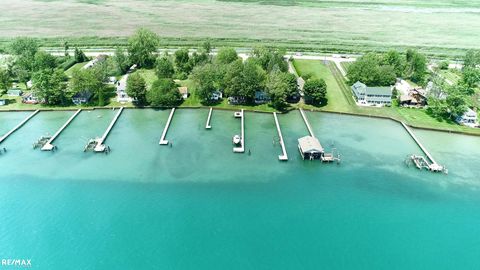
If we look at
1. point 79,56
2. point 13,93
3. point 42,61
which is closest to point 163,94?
point 13,93

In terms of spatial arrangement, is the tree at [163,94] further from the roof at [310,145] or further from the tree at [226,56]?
the roof at [310,145]

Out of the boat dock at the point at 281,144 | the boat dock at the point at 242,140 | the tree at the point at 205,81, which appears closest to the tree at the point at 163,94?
the tree at the point at 205,81

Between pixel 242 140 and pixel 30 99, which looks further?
pixel 30 99

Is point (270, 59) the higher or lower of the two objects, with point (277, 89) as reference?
higher

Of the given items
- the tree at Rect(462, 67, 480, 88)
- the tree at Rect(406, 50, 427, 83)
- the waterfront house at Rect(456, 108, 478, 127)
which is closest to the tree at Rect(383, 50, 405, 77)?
the tree at Rect(406, 50, 427, 83)

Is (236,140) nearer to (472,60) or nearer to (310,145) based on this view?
(310,145)

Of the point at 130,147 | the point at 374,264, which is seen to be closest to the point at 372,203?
the point at 374,264
